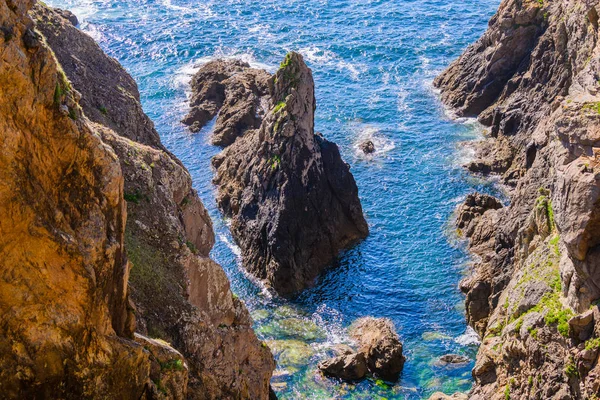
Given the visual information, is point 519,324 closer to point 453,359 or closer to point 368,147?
point 453,359

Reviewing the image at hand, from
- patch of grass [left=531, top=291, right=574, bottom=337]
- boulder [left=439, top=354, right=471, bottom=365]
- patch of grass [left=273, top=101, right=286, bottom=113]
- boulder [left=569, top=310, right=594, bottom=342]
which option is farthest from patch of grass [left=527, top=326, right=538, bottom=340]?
patch of grass [left=273, top=101, right=286, bottom=113]

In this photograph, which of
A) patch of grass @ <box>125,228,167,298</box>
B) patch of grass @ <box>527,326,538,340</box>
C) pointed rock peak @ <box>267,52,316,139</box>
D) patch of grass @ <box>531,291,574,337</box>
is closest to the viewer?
patch of grass @ <box>125,228,167,298</box>

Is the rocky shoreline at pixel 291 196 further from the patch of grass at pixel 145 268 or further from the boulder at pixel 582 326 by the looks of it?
the patch of grass at pixel 145 268

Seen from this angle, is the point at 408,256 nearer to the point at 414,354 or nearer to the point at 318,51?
the point at 414,354

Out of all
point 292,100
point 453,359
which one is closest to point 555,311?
point 453,359

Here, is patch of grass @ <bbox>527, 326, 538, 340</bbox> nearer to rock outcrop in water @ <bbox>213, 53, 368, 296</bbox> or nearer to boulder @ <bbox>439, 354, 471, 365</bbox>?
boulder @ <bbox>439, 354, 471, 365</bbox>

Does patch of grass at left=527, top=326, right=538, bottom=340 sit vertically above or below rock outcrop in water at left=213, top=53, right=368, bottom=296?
above

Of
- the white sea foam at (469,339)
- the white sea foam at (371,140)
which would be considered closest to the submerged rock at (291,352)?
the white sea foam at (469,339)

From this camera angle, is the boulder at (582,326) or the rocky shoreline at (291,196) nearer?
the boulder at (582,326)
